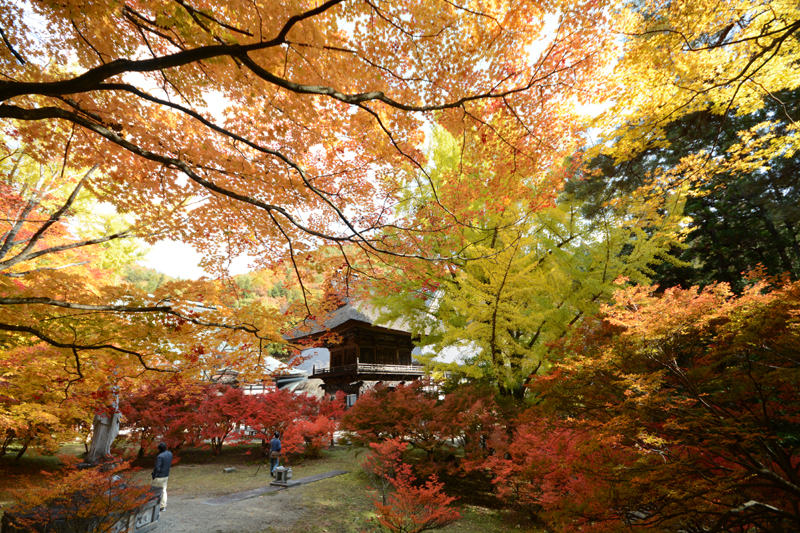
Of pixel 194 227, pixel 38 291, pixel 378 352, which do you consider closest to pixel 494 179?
pixel 194 227

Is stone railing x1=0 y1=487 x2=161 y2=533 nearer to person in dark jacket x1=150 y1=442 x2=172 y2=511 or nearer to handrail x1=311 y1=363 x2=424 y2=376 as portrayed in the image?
person in dark jacket x1=150 y1=442 x2=172 y2=511

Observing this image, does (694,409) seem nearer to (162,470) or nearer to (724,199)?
(162,470)

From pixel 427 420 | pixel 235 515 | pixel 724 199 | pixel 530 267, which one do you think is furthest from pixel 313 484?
pixel 724 199

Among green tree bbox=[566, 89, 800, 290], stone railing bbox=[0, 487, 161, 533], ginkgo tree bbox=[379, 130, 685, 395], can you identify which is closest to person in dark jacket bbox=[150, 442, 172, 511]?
stone railing bbox=[0, 487, 161, 533]

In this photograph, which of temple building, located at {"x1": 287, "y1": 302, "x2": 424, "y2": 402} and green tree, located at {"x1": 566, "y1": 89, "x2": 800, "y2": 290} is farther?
temple building, located at {"x1": 287, "y1": 302, "x2": 424, "y2": 402}

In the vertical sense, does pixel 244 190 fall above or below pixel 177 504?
above

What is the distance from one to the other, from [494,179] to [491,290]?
2507 millimetres

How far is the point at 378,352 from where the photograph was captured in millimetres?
20234

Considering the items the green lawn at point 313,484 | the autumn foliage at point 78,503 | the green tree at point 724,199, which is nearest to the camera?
the autumn foliage at point 78,503

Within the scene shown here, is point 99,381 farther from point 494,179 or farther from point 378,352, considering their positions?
point 378,352

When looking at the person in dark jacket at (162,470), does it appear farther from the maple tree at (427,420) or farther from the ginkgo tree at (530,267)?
the ginkgo tree at (530,267)

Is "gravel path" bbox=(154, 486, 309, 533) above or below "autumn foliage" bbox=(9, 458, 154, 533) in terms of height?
below

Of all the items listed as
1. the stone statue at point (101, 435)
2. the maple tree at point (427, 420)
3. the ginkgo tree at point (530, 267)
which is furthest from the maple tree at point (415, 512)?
the stone statue at point (101, 435)

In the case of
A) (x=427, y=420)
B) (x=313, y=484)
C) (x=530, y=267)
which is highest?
(x=530, y=267)
